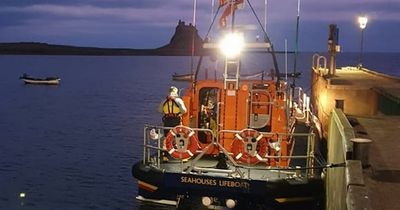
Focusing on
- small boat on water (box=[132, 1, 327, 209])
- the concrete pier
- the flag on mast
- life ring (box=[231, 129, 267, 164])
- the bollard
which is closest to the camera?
the concrete pier

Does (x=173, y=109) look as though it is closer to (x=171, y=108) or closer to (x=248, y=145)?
(x=171, y=108)

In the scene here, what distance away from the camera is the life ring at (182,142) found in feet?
41.0

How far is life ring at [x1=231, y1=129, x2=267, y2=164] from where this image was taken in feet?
39.8

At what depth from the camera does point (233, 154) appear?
12469 mm

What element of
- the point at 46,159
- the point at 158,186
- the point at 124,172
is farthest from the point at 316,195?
the point at 46,159

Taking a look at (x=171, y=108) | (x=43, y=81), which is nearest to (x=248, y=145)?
(x=171, y=108)

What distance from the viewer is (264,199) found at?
12.1 metres

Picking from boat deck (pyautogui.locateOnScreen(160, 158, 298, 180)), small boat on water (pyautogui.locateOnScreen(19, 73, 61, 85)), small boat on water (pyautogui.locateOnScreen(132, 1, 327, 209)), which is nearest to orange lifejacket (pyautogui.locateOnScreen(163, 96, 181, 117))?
small boat on water (pyautogui.locateOnScreen(132, 1, 327, 209))

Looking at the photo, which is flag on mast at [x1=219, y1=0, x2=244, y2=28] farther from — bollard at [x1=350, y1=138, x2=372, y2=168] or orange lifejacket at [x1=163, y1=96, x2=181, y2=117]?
bollard at [x1=350, y1=138, x2=372, y2=168]

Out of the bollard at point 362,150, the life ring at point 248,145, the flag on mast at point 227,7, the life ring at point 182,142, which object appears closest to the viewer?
the bollard at point 362,150

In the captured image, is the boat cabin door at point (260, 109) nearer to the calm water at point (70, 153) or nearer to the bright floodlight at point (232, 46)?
the bright floodlight at point (232, 46)

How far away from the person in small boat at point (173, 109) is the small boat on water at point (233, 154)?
12.3 inches

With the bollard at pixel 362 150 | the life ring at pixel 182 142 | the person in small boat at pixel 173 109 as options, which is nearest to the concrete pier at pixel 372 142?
the bollard at pixel 362 150

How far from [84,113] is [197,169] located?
1493 inches
